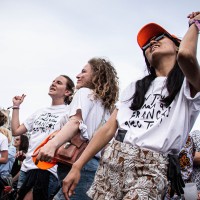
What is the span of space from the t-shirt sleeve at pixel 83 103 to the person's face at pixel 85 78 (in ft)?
1.10

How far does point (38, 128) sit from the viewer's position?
180 inches

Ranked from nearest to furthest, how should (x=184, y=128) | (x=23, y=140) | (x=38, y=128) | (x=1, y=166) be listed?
(x=184, y=128), (x=38, y=128), (x=1, y=166), (x=23, y=140)

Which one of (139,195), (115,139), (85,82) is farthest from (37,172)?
(139,195)

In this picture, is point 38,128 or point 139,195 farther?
point 38,128

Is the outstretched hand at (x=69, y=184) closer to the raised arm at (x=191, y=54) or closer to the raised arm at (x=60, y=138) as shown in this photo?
the raised arm at (x=60, y=138)

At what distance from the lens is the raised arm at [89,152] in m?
2.28

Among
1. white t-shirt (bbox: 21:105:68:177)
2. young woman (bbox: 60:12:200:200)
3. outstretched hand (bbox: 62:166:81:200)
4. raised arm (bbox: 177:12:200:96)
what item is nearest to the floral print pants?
young woman (bbox: 60:12:200:200)

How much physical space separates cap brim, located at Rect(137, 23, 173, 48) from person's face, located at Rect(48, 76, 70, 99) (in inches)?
83.8

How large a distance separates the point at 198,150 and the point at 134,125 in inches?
83.0

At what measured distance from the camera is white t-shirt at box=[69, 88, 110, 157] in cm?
310

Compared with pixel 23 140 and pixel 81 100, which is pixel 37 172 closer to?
pixel 81 100

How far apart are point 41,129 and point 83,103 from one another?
1.56m

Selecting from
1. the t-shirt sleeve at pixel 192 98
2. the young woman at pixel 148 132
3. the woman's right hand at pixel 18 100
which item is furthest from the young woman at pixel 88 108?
the woman's right hand at pixel 18 100

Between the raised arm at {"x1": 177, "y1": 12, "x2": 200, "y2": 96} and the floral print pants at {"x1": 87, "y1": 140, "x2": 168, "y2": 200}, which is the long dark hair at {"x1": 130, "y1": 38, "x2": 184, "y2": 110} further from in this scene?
the floral print pants at {"x1": 87, "y1": 140, "x2": 168, "y2": 200}
